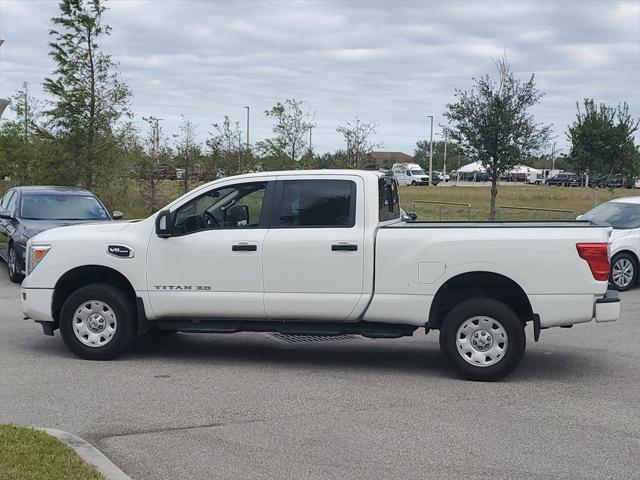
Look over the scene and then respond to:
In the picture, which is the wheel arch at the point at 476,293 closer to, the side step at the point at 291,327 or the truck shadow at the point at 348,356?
the side step at the point at 291,327

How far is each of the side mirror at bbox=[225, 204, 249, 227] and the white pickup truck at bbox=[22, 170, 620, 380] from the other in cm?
1

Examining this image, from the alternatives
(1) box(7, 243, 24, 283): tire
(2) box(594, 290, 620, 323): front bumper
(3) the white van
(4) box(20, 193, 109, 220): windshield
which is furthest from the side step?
(3) the white van

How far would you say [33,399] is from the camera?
6.80 metres

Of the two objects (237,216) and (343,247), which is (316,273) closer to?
(343,247)

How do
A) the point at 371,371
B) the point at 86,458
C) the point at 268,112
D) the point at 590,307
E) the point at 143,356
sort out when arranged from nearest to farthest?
the point at 86,458 < the point at 590,307 < the point at 371,371 < the point at 143,356 < the point at 268,112

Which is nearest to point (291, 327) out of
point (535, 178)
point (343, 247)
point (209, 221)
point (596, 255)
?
point (343, 247)

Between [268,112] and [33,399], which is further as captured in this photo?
[268,112]

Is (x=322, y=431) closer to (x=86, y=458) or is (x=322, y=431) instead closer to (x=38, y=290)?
(x=86, y=458)

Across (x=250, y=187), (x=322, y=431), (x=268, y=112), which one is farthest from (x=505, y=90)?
(x=322, y=431)

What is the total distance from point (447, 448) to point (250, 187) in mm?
3614

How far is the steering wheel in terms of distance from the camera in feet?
26.8

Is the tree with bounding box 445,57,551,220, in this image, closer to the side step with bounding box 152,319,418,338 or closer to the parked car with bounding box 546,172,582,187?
the side step with bounding box 152,319,418,338

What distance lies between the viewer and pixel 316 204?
804cm

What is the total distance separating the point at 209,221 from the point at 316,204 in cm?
110
